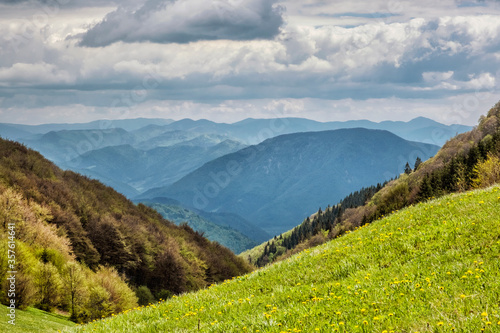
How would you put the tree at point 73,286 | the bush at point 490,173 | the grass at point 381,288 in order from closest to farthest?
the grass at point 381,288 → the tree at point 73,286 → the bush at point 490,173

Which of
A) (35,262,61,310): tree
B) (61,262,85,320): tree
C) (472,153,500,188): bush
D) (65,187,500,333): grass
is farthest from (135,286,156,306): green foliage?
(472,153,500,188): bush

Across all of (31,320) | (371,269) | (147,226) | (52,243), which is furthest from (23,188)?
(371,269)

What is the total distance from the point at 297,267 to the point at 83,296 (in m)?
20.8

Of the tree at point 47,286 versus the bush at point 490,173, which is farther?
the bush at point 490,173

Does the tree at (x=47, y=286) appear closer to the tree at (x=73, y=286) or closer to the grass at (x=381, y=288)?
the tree at (x=73, y=286)

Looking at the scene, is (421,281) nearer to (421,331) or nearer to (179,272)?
(421,331)

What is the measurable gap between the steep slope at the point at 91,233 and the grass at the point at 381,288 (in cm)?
1961

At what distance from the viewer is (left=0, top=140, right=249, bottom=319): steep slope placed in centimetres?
3759

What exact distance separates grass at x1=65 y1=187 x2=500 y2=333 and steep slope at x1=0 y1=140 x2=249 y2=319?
19.6 metres

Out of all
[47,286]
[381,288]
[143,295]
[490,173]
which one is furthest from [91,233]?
[490,173]

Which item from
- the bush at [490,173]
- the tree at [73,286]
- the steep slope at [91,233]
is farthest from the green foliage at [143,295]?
the bush at [490,173]

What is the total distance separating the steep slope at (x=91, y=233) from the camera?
3759 centimetres

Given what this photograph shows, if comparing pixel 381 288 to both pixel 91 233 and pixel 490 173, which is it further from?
pixel 91 233

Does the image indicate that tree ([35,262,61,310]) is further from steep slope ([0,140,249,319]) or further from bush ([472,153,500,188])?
bush ([472,153,500,188])
